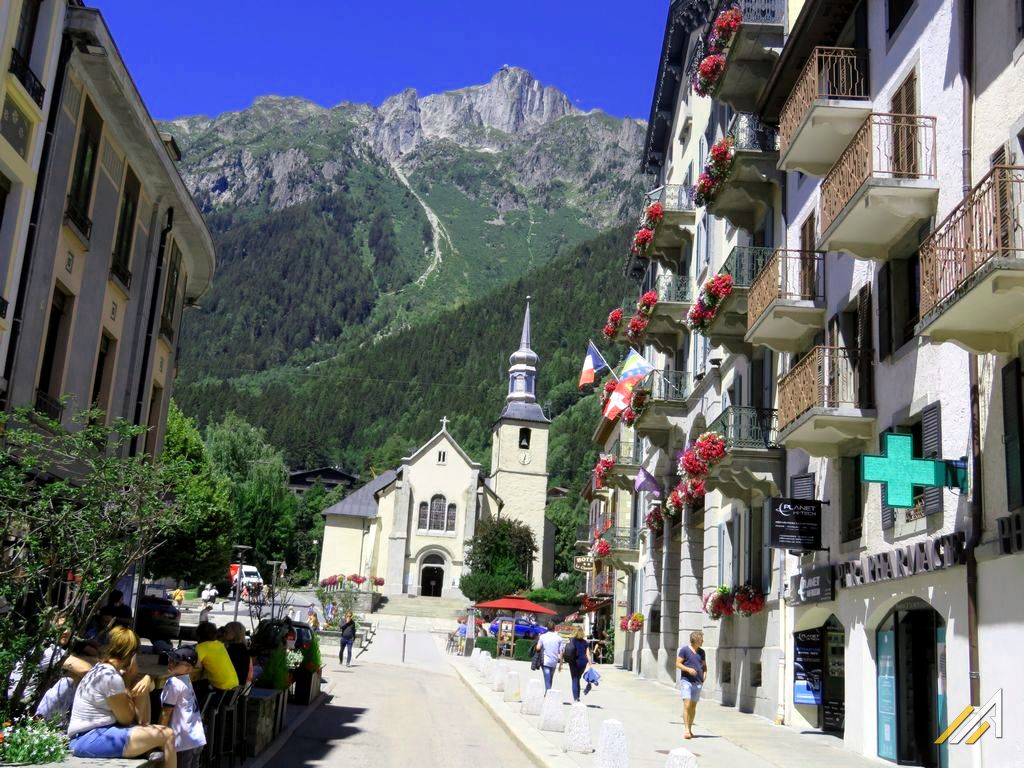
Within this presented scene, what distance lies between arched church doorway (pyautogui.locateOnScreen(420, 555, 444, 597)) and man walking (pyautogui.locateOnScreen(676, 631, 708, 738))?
228 feet

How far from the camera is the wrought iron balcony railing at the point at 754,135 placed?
22.8 meters

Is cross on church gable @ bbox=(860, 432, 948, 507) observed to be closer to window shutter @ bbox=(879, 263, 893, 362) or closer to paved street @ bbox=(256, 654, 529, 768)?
window shutter @ bbox=(879, 263, 893, 362)

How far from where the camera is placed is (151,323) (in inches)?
955

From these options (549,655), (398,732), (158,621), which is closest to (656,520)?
(549,655)

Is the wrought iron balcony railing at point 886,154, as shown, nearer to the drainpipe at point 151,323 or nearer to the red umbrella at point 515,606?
the drainpipe at point 151,323

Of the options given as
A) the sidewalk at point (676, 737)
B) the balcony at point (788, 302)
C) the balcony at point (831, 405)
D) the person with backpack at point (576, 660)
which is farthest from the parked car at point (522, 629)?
the balcony at point (831, 405)

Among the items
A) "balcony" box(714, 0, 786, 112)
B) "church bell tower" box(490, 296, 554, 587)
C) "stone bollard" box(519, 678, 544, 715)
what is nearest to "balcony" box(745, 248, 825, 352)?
"balcony" box(714, 0, 786, 112)

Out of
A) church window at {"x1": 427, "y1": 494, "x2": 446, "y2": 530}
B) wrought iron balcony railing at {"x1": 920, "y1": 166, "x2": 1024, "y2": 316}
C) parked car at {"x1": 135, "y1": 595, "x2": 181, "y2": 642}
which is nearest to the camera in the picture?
wrought iron balcony railing at {"x1": 920, "y1": 166, "x2": 1024, "y2": 316}

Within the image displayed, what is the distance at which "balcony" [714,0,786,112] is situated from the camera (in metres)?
22.8

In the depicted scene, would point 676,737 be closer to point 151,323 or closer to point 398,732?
point 398,732

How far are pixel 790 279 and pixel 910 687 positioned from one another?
7683 mm

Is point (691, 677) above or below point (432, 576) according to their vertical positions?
below

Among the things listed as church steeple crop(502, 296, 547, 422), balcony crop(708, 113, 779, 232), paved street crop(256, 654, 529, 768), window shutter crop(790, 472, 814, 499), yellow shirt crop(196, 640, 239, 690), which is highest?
church steeple crop(502, 296, 547, 422)

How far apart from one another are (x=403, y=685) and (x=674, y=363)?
11.9 metres
